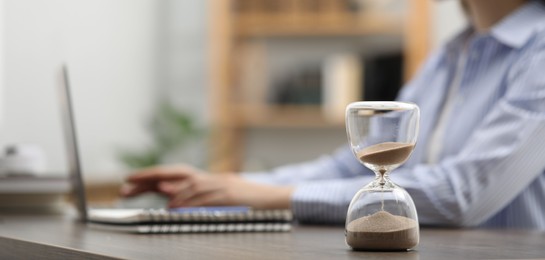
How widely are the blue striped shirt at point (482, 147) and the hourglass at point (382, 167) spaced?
53cm

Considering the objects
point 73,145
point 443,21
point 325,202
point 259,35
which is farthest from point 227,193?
point 259,35

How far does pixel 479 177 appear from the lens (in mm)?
1491

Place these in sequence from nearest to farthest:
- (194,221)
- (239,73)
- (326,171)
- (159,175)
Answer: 1. (194,221)
2. (159,175)
3. (326,171)
4. (239,73)

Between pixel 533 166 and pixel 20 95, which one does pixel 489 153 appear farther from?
pixel 20 95

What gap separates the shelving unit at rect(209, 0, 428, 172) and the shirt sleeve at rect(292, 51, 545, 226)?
273 centimetres

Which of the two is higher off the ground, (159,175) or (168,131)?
(168,131)

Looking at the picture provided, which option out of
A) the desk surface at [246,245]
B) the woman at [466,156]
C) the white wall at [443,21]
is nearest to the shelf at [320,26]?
the white wall at [443,21]

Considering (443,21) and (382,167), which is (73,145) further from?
(443,21)

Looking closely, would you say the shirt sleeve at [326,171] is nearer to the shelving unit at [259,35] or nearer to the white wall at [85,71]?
the white wall at [85,71]

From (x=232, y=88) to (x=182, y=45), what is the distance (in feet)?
1.84

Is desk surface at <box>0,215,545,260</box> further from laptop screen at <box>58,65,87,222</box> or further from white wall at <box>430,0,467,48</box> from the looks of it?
white wall at <box>430,0,467,48</box>

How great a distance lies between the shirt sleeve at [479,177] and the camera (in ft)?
4.84

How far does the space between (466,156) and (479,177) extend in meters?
0.05

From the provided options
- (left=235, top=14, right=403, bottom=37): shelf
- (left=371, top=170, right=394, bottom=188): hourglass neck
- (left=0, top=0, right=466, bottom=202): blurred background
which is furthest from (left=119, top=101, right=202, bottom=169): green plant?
(left=371, top=170, right=394, bottom=188): hourglass neck
